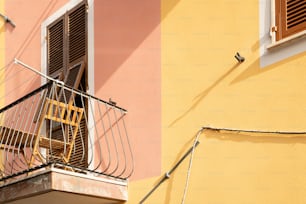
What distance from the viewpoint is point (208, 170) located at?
6602 millimetres

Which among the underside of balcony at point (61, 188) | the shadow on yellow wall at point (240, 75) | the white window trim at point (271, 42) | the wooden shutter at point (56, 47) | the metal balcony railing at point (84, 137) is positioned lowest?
the underside of balcony at point (61, 188)

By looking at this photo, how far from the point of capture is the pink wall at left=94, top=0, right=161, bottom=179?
23.9ft

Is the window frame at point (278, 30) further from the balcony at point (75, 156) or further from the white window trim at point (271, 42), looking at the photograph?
the balcony at point (75, 156)

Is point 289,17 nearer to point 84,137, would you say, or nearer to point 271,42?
point 271,42

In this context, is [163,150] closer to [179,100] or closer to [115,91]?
[179,100]

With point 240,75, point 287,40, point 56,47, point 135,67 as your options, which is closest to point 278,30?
point 287,40

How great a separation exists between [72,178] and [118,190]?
2.07ft

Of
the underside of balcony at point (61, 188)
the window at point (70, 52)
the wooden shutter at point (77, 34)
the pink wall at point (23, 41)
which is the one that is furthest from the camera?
the pink wall at point (23, 41)

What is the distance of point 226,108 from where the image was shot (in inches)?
261

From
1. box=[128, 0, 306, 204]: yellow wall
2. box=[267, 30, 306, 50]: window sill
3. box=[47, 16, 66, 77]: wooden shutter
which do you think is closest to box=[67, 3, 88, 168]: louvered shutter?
box=[47, 16, 66, 77]: wooden shutter

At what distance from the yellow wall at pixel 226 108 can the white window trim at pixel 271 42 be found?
0.17 feet

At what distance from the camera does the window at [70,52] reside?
321 inches

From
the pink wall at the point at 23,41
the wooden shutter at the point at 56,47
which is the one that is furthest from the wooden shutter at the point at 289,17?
the pink wall at the point at 23,41

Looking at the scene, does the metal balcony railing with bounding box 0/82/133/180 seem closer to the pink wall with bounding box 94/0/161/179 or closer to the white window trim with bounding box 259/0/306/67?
the pink wall with bounding box 94/0/161/179
